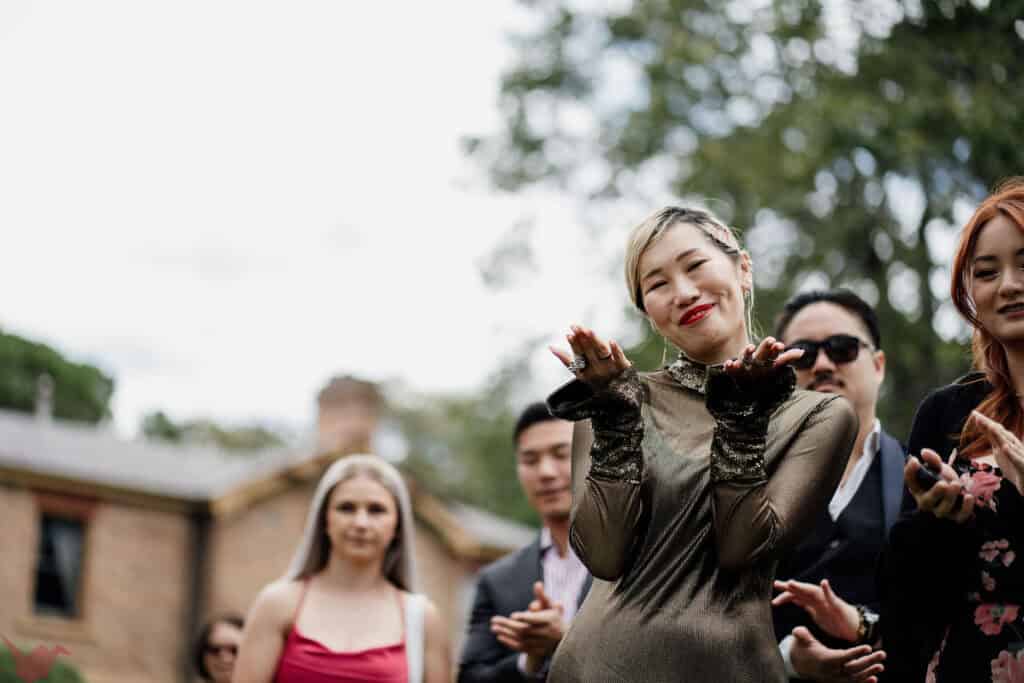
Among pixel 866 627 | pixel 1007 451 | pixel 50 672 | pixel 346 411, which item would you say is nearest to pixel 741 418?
pixel 1007 451

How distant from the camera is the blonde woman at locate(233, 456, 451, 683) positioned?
5.00 metres

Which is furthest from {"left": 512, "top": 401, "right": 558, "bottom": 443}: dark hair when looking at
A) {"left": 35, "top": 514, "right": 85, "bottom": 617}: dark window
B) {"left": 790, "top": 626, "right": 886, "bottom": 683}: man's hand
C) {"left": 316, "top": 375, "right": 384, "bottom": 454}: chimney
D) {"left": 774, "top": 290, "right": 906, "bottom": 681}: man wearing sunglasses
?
{"left": 316, "top": 375, "right": 384, "bottom": 454}: chimney

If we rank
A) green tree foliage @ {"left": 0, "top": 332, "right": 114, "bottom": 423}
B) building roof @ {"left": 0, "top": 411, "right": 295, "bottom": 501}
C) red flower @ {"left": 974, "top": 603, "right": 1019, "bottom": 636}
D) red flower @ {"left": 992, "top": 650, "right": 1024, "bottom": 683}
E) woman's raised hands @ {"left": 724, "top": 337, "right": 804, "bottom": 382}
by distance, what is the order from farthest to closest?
1. green tree foliage @ {"left": 0, "top": 332, "right": 114, "bottom": 423}
2. building roof @ {"left": 0, "top": 411, "right": 295, "bottom": 501}
3. red flower @ {"left": 974, "top": 603, "right": 1019, "bottom": 636}
4. red flower @ {"left": 992, "top": 650, "right": 1024, "bottom": 683}
5. woman's raised hands @ {"left": 724, "top": 337, "right": 804, "bottom": 382}

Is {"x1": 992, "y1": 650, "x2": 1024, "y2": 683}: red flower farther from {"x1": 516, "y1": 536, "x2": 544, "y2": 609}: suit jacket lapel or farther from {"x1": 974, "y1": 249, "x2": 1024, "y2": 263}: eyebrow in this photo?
{"x1": 516, "y1": 536, "x2": 544, "y2": 609}: suit jacket lapel

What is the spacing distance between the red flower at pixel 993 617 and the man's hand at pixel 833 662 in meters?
0.39

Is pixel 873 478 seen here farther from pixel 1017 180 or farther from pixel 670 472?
pixel 670 472

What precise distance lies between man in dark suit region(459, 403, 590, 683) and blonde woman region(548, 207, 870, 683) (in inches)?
81.8

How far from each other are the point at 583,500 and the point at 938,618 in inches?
36.0

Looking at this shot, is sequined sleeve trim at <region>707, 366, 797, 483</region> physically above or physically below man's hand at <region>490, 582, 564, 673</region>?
above

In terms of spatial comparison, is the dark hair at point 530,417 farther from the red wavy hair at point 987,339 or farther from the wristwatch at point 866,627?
the red wavy hair at point 987,339

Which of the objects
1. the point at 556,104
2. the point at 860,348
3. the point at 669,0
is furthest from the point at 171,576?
the point at 860,348

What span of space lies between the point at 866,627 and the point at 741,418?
4.27ft

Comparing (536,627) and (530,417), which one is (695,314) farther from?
(530,417)

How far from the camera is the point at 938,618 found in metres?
2.99
